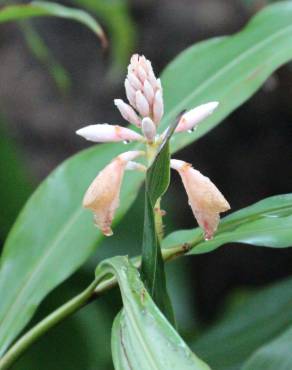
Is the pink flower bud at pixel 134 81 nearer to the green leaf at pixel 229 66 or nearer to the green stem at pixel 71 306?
the green stem at pixel 71 306

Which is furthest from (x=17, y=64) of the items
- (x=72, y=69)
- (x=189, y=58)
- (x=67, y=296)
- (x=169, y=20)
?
(x=189, y=58)

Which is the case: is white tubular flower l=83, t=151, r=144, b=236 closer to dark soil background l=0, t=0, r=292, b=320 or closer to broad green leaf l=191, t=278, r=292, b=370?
broad green leaf l=191, t=278, r=292, b=370

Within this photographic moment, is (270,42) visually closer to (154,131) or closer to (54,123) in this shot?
(154,131)

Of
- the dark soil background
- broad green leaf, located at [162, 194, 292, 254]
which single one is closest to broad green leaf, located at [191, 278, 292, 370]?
broad green leaf, located at [162, 194, 292, 254]

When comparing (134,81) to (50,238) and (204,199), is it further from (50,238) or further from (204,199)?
(50,238)

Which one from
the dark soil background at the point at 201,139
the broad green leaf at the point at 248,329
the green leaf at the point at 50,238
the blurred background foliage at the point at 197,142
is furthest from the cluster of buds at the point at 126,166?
the dark soil background at the point at 201,139

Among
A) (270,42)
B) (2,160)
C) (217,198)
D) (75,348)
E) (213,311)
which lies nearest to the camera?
(217,198)

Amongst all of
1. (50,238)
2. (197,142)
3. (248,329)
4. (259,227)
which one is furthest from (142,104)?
(197,142)
